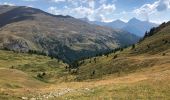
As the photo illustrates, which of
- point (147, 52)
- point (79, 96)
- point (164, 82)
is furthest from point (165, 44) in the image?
point (79, 96)

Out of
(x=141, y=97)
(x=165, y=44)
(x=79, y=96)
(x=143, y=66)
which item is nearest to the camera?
(x=141, y=97)

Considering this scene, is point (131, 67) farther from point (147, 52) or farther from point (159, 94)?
point (159, 94)

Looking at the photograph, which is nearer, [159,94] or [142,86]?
[159,94]

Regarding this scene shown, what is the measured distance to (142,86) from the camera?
47594mm

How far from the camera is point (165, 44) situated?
169250 mm

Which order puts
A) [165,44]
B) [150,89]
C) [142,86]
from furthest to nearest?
[165,44], [142,86], [150,89]

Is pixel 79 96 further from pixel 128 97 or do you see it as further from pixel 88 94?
pixel 128 97

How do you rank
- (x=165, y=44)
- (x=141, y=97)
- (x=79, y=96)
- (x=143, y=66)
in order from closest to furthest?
1. (x=141, y=97)
2. (x=79, y=96)
3. (x=143, y=66)
4. (x=165, y=44)

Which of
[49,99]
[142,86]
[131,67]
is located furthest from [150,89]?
[131,67]

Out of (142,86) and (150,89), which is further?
(142,86)

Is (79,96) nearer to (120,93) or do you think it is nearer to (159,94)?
(120,93)

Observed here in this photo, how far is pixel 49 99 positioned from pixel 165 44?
138 metres

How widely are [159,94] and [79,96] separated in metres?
10.3

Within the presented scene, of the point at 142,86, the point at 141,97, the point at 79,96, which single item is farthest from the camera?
the point at 142,86
